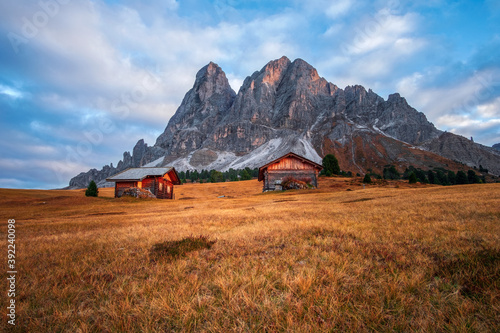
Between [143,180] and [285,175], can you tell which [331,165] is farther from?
[143,180]

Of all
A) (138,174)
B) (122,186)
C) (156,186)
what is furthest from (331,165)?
(122,186)

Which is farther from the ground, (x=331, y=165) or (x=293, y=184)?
(x=331, y=165)

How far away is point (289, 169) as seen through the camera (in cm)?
3447

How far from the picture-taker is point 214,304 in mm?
2531

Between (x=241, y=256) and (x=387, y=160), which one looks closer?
(x=241, y=256)

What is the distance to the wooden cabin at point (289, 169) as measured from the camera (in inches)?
1351

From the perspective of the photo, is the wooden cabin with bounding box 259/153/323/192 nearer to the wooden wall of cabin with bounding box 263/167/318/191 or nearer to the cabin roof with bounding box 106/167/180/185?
the wooden wall of cabin with bounding box 263/167/318/191

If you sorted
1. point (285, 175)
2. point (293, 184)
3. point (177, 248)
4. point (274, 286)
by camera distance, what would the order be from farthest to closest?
1. point (285, 175)
2. point (293, 184)
3. point (177, 248)
4. point (274, 286)

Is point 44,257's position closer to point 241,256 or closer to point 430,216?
point 241,256

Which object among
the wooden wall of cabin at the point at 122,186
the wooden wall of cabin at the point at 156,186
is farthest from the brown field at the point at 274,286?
the wooden wall of cabin at the point at 122,186

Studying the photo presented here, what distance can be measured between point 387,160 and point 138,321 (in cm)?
21439

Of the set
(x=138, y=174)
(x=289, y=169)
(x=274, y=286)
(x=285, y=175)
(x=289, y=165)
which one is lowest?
(x=274, y=286)

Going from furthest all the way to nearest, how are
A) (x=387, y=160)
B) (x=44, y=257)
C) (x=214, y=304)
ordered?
1. (x=387, y=160)
2. (x=44, y=257)
3. (x=214, y=304)

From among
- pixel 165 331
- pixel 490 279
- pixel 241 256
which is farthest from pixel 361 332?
pixel 241 256
